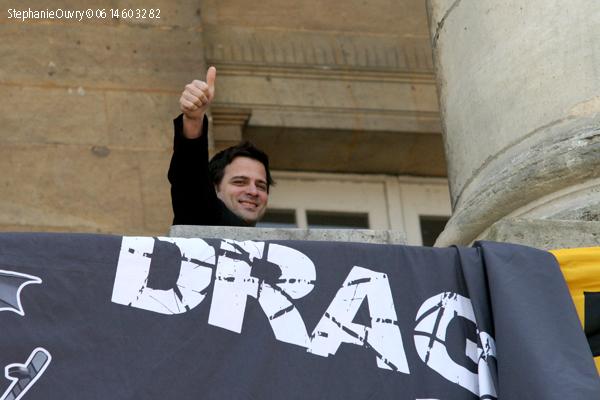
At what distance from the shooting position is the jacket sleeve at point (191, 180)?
19.9 feet

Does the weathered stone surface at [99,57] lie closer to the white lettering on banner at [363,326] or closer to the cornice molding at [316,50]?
the cornice molding at [316,50]

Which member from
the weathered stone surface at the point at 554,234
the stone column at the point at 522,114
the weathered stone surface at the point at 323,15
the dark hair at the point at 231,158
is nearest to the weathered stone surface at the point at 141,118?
the weathered stone surface at the point at 323,15

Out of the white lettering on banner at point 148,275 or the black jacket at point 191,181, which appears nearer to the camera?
the white lettering on banner at point 148,275

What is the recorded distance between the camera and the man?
19.1 ft

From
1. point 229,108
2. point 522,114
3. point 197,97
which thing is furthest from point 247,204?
point 229,108

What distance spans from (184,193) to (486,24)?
1.30 meters

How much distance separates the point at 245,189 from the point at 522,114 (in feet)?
3.81

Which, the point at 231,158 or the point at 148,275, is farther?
the point at 231,158

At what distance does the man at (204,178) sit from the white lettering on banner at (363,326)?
0.95 meters

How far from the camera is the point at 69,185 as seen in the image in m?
8.79

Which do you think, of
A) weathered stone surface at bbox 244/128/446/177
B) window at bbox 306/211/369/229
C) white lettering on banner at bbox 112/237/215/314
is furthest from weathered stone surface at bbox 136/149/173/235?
white lettering on banner at bbox 112/237/215/314

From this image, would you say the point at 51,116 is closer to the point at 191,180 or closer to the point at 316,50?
the point at 316,50

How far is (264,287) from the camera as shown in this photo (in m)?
5.13

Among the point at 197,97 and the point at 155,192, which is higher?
the point at 155,192
